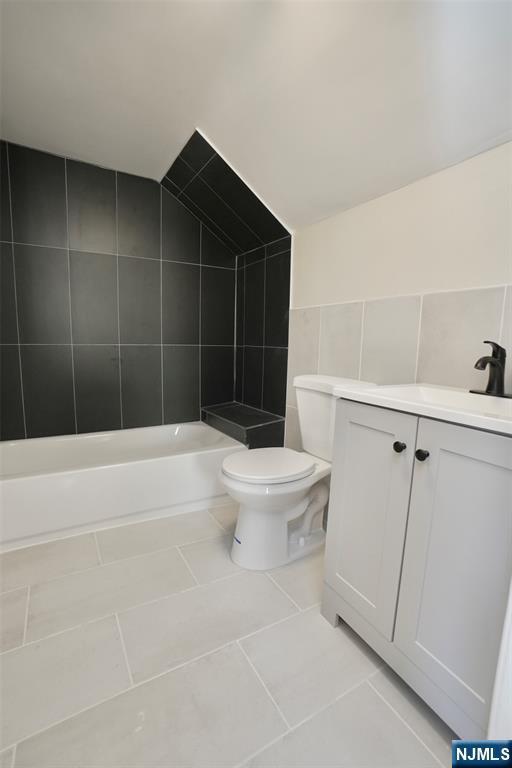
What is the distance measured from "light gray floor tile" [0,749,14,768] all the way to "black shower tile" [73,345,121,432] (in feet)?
5.94

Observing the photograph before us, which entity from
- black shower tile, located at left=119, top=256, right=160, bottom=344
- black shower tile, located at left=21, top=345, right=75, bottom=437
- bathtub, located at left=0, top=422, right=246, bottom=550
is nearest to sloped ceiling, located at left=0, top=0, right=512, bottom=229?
black shower tile, located at left=119, top=256, right=160, bottom=344

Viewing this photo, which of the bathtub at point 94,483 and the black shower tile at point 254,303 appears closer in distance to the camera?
the bathtub at point 94,483

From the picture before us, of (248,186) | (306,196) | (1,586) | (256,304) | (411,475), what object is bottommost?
(1,586)

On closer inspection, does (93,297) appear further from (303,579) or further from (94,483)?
(303,579)

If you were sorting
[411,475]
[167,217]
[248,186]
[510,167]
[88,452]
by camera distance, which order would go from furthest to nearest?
[167,217] → [88,452] → [248,186] → [510,167] → [411,475]

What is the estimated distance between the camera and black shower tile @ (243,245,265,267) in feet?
8.53

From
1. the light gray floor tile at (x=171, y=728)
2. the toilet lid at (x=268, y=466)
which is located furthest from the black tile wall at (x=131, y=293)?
the light gray floor tile at (x=171, y=728)

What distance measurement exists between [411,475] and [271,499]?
0.70 m

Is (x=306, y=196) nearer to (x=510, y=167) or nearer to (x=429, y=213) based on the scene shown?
(x=429, y=213)

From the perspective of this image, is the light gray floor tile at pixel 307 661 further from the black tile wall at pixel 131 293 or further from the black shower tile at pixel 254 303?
the black shower tile at pixel 254 303

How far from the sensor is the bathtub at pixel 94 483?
5.53 feet

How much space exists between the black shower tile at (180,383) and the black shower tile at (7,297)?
100 centimetres

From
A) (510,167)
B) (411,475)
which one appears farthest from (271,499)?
(510,167)

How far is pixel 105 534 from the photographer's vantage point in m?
1.84
